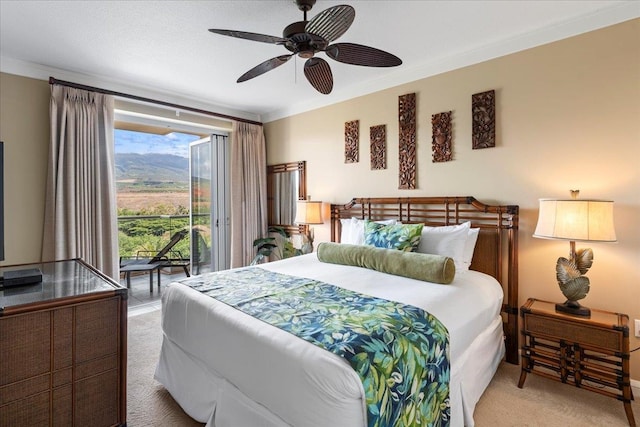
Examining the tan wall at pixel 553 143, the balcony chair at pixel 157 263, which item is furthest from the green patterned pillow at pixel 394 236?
the balcony chair at pixel 157 263

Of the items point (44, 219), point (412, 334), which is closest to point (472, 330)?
point (412, 334)

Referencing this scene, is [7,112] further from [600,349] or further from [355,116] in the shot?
[600,349]

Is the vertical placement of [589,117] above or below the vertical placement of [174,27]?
below

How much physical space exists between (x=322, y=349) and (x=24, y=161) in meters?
3.55

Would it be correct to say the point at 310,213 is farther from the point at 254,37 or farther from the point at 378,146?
the point at 254,37

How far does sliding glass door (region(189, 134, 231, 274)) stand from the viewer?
4.76 metres

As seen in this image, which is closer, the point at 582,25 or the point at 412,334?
the point at 412,334

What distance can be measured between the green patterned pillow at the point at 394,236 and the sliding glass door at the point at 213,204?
2.60 metres

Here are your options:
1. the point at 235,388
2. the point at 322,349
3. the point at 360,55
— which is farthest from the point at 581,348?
the point at 360,55

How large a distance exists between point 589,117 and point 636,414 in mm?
1998

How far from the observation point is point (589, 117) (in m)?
2.35

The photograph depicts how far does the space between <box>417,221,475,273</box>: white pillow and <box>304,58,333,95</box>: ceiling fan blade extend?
58.7 inches

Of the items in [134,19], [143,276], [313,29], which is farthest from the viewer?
[143,276]

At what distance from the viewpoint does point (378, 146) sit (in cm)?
359
